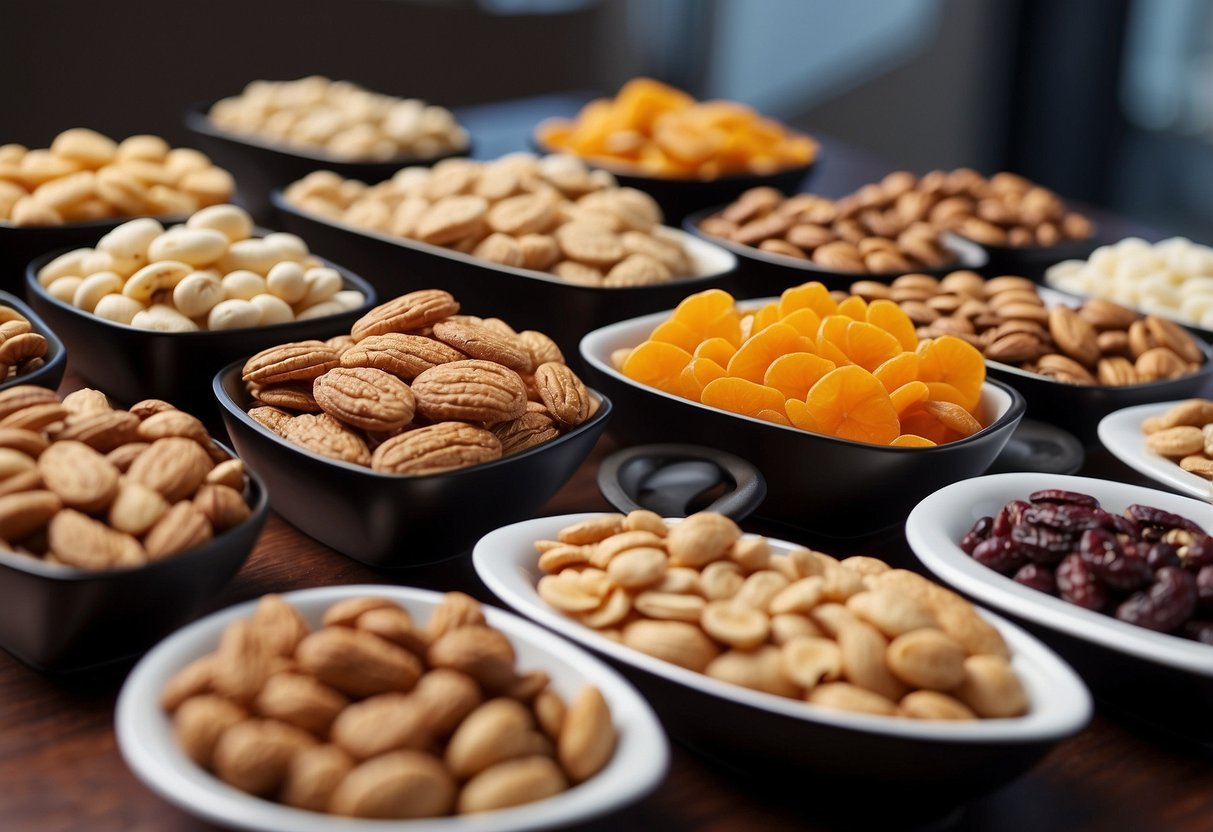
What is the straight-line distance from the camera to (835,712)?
0.61 metres

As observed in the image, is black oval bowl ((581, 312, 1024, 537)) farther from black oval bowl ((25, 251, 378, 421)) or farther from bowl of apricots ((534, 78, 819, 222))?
bowl of apricots ((534, 78, 819, 222))

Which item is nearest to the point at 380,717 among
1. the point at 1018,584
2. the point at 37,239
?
the point at 1018,584

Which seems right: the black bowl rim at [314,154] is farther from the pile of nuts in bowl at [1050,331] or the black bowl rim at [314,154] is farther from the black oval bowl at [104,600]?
the black oval bowl at [104,600]

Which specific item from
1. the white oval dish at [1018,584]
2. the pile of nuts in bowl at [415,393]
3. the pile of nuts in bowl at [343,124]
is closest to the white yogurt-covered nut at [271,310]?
the pile of nuts in bowl at [415,393]

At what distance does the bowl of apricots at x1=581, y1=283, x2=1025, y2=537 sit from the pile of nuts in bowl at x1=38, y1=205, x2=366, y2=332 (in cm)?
26

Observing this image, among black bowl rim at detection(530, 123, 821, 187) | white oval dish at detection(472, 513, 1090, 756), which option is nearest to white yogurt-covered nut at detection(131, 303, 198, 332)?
white oval dish at detection(472, 513, 1090, 756)

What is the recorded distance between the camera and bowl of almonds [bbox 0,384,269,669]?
67 cm

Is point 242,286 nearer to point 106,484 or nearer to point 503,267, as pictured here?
point 503,267

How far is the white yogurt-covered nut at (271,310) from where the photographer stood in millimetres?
1039

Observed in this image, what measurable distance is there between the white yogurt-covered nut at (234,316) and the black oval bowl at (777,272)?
52cm

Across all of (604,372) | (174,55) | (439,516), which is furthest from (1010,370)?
(174,55)

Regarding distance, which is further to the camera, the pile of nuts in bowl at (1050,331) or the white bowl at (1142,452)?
the pile of nuts in bowl at (1050,331)

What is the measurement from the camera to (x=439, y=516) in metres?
0.83

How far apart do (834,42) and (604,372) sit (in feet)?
11.6
